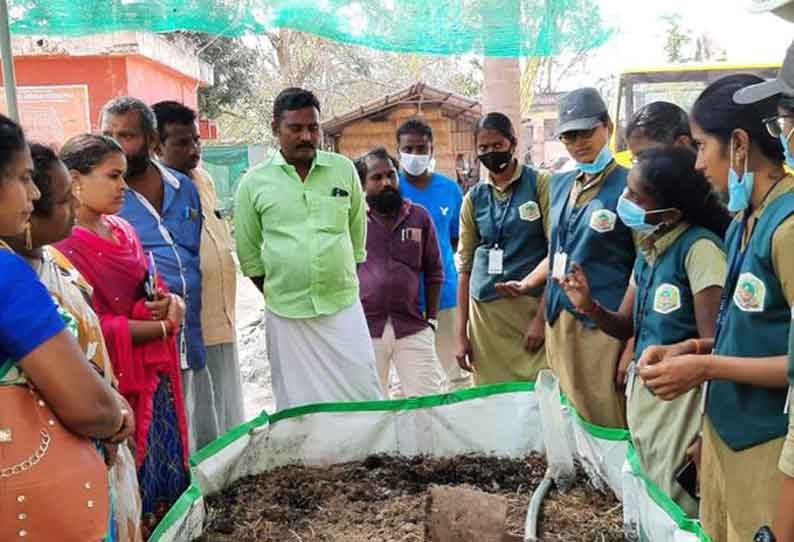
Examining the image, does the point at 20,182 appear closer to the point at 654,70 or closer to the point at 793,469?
the point at 793,469

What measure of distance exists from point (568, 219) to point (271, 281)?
1.31 meters

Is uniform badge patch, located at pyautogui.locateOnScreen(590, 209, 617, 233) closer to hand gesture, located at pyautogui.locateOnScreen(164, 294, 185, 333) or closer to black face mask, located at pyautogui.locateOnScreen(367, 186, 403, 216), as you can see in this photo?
black face mask, located at pyautogui.locateOnScreen(367, 186, 403, 216)

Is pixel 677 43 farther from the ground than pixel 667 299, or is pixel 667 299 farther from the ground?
pixel 677 43

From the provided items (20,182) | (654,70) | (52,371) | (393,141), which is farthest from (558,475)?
(393,141)

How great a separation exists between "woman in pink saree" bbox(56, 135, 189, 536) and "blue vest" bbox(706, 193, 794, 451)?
177 centimetres

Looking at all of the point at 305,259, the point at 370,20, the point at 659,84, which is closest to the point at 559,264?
the point at 305,259

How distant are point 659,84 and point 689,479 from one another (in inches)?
322

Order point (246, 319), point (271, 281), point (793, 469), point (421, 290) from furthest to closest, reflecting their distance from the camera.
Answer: point (246, 319) < point (421, 290) < point (271, 281) < point (793, 469)

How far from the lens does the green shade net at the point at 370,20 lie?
3891 mm

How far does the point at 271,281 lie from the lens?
3.48 metres

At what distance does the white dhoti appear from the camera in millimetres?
3514

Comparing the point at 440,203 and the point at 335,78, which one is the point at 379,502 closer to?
the point at 440,203

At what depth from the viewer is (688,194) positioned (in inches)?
98.3

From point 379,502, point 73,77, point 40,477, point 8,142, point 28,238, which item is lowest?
point 379,502
